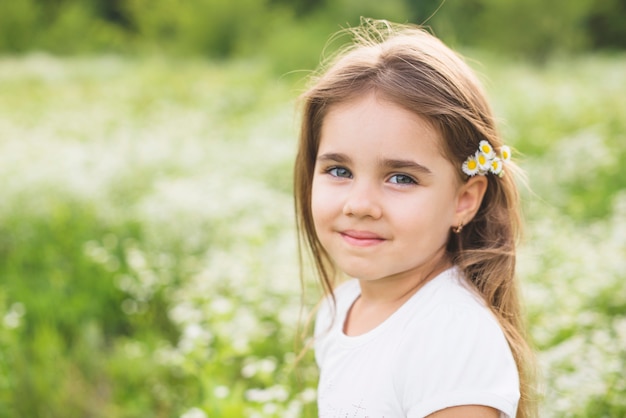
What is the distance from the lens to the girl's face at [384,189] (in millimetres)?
1421

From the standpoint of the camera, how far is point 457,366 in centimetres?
131

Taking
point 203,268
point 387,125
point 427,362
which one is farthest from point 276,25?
point 427,362

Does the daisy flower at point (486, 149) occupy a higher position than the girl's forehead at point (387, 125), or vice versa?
the girl's forehead at point (387, 125)

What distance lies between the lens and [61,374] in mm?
3277

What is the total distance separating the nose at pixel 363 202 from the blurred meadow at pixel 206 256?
21.0 inches

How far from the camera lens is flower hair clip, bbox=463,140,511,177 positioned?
151 cm

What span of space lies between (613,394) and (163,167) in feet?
16.3

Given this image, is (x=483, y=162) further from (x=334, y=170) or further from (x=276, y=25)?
(x=276, y=25)

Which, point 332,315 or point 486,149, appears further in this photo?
point 332,315

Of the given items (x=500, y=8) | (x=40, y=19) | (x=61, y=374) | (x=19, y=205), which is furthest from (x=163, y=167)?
(x=40, y=19)

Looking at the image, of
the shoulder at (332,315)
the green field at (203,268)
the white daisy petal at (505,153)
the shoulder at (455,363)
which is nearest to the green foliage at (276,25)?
the green field at (203,268)

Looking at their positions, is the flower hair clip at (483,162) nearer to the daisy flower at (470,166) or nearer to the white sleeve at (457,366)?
the daisy flower at (470,166)

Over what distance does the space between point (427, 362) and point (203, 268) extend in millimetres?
2967

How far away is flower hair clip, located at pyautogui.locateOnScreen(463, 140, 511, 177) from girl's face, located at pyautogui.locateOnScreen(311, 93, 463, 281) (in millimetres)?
41
